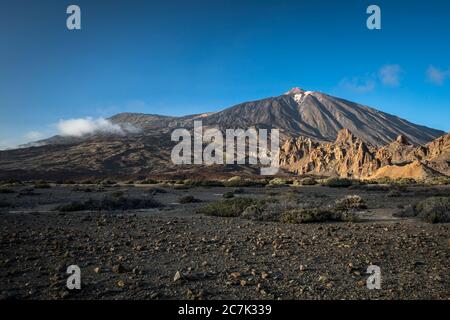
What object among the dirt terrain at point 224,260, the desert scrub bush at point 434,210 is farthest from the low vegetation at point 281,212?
the desert scrub bush at point 434,210

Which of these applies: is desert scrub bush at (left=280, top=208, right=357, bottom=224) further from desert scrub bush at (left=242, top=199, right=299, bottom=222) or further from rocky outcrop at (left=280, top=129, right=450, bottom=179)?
rocky outcrop at (left=280, top=129, right=450, bottom=179)

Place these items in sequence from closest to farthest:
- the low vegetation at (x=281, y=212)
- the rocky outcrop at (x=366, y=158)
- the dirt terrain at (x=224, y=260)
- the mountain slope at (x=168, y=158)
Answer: the dirt terrain at (x=224, y=260) → the low vegetation at (x=281, y=212) → the rocky outcrop at (x=366, y=158) → the mountain slope at (x=168, y=158)

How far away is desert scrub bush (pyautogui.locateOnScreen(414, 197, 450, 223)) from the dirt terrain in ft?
1.63

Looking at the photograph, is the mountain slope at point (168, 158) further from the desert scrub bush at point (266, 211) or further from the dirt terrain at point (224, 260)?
the dirt terrain at point (224, 260)

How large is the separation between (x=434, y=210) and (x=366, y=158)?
60.8 meters

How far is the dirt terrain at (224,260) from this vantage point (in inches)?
211

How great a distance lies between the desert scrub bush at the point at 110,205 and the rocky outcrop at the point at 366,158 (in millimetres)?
39848

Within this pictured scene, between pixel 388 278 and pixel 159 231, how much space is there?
6.26 m

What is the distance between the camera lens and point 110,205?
55.4 ft

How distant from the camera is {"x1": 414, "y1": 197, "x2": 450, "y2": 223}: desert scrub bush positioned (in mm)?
11875

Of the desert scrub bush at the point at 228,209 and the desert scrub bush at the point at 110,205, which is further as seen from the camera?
the desert scrub bush at the point at 110,205
